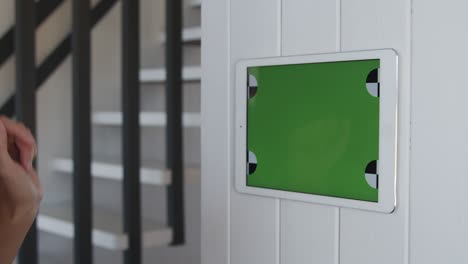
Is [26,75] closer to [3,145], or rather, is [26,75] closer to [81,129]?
[81,129]

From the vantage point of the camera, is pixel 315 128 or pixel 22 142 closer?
pixel 22 142

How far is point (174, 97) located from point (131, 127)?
0.17 meters

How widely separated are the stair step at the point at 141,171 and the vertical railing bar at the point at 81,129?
0.22 meters

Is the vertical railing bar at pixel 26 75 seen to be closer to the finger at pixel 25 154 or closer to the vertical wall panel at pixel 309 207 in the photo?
the vertical wall panel at pixel 309 207

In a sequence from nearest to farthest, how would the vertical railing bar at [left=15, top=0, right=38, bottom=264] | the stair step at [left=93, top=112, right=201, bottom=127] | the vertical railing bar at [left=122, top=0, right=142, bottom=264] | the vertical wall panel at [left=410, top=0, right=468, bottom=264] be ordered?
the vertical wall panel at [left=410, top=0, right=468, bottom=264], the vertical railing bar at [left=15, top=0, right=38, bottom=264], the vertical railing bar at [left=122, top=0, right=142, bottom=264], the stair step at [left=93, top=112, right=201, bottom=127]

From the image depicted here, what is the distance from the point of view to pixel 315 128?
88 centimetres

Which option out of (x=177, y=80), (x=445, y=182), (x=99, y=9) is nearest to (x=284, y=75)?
(x=445, y=182)

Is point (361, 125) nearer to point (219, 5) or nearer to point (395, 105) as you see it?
point (395, 105)

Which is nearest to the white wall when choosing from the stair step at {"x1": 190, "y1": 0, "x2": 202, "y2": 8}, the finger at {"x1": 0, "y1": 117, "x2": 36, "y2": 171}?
the finger at {"x1": 0, "y1": 117, "x2": 36, "y2": 171}

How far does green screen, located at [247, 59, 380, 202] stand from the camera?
0.82m

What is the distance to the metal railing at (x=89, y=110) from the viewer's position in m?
1.62

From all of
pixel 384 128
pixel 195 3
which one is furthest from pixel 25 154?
pixel 195 3

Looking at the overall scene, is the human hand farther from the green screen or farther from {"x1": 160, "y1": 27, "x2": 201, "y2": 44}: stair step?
{"x1": 160, "y1": 27, "x2": 201, "y2": 44}: stair step

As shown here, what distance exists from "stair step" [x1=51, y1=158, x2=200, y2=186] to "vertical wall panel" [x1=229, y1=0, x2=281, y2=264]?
0.82 m
